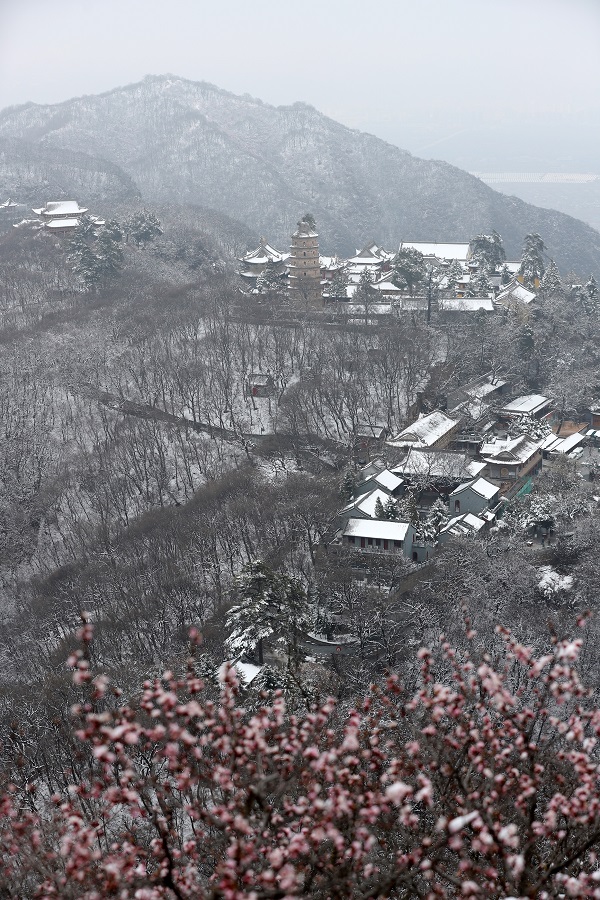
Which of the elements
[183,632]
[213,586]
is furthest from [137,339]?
[183,632]

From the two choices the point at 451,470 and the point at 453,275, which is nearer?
the point at 451,470

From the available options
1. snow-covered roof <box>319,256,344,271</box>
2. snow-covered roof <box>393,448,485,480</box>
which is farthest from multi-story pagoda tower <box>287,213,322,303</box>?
snow-covered roof <box>393,448,485,480</box>

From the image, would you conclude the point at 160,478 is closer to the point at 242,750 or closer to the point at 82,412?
the point at 82,412

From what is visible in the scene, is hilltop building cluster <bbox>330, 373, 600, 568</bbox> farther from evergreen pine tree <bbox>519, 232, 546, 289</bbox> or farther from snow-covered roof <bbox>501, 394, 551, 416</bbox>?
evergreen pine tree <bbox>519, 232, 546, 289</bbox>

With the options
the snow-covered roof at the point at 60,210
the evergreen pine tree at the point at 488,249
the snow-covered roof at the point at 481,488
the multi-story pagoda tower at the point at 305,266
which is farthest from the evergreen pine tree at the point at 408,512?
the snow-covered roof at the point at 60,210

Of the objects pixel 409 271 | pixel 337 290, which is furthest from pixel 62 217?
pixel 409 271

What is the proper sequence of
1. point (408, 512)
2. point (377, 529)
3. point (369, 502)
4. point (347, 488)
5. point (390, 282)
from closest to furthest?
point (377, 529) → point (408, 512) → point (369, 502) → point (347, 488) → point (390, 282)

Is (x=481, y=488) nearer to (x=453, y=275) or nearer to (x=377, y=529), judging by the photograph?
(x=377, y=529)

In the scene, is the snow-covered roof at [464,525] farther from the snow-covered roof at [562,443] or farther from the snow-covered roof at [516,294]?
the snow-covered roof at [516,294]
